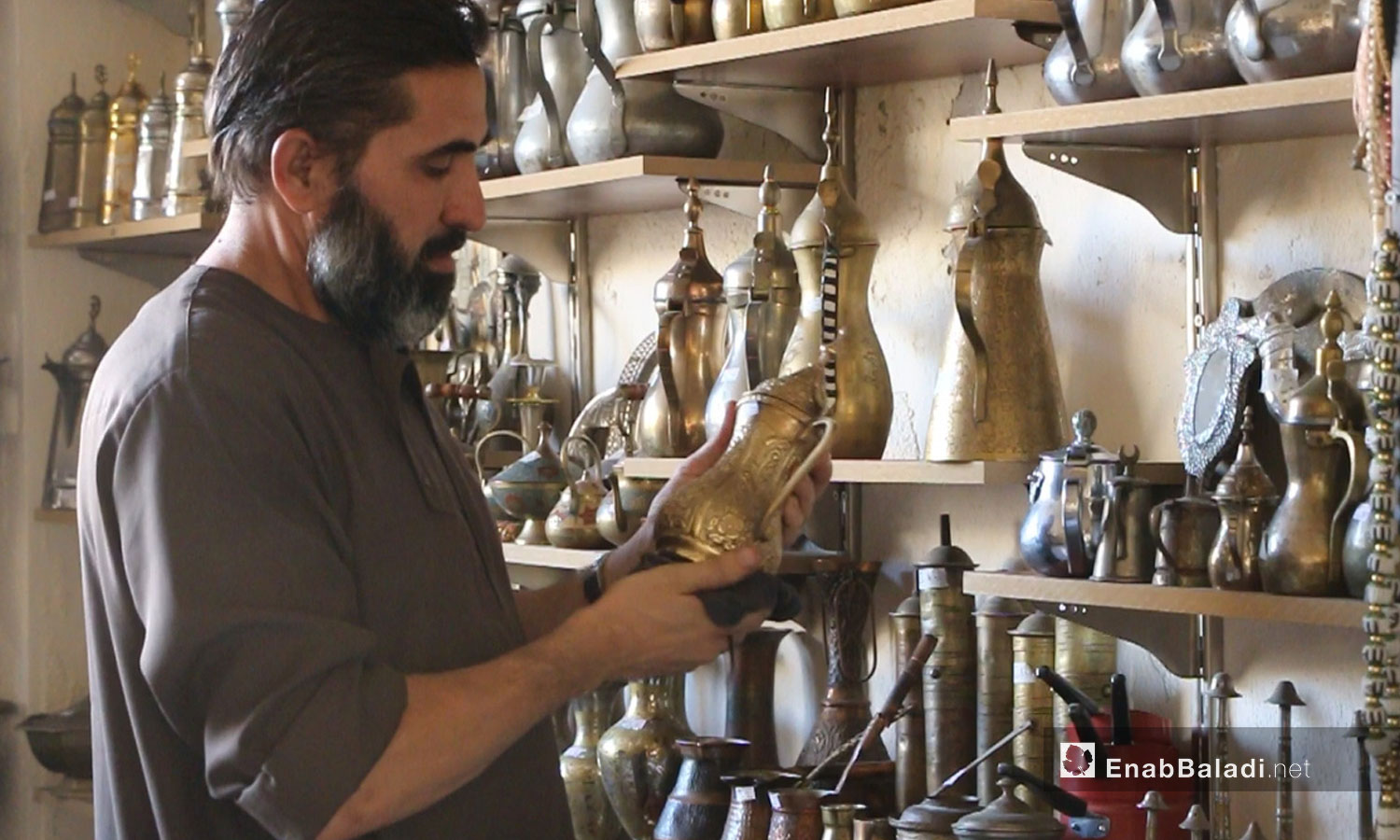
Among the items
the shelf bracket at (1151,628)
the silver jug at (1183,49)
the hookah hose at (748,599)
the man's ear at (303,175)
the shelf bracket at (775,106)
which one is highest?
the shelf bracket at (775,106)

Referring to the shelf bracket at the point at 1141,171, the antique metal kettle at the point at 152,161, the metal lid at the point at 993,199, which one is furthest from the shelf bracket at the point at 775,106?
the antique metal kettle at the point at 152,161

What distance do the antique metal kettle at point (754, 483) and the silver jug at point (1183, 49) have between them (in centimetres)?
46

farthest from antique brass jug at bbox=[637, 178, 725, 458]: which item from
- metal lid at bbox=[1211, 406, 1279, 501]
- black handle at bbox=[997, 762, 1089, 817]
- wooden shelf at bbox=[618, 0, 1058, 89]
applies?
metal lid at bbox=[1211, 406, 1279, 501]

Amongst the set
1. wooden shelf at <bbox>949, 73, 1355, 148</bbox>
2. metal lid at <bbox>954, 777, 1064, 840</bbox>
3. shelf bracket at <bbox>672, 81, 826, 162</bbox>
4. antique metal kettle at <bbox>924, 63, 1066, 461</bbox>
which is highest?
shelf bracket at <bbox>672, 81, 826, 162</bbox>

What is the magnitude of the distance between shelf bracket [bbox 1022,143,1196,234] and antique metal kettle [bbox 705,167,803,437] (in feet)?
1.39

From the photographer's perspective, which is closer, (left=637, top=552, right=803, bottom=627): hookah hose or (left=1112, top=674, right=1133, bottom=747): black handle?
(left=637, top=552, right=803, bottom=627): hookah hose

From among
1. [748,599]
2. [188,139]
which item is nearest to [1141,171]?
[748,599]

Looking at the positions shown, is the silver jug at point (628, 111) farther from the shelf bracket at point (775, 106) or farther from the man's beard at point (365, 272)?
the man's beard at point (365, 272)

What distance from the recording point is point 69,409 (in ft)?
12.6

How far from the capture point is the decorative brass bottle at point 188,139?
340cm

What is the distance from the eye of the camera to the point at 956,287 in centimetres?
200

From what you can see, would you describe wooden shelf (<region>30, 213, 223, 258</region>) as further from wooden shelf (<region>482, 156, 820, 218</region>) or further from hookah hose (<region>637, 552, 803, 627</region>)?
hookah hose (<region>637, 552, 803, 627</region>)

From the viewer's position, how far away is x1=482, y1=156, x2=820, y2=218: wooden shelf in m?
2.43

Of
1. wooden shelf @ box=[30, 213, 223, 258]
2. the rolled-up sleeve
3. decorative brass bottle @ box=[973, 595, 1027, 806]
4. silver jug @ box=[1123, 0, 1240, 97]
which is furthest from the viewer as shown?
wooden shelf @ box=[30, 213, 223, 258]
